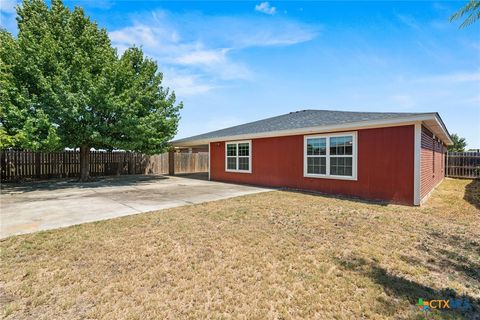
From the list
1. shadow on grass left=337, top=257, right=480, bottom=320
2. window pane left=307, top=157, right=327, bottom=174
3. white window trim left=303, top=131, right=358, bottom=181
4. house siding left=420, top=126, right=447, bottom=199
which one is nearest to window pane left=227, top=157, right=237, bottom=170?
white window trim left=303, top=131, right=358, bottom=181

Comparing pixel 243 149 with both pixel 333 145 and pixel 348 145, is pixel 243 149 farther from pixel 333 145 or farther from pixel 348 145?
pixel 348 145

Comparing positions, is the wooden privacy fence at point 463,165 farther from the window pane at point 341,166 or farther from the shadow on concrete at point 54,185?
the shadow on concrete at point 54,185

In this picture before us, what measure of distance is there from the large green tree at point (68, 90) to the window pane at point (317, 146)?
7.76m

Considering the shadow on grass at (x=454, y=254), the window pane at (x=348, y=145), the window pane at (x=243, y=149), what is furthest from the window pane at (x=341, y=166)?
the window pane at (x=243, y=149)

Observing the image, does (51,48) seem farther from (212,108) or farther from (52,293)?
(52,293)

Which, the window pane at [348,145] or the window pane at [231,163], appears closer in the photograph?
the window pane at [348,145]

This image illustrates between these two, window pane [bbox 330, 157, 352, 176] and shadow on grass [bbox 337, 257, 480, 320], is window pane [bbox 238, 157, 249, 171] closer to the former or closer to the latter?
window pane [bbox 330, 157, 352, 176]

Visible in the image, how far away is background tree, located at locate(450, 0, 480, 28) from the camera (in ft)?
12.6

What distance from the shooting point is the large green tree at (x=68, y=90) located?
9469 millimetres

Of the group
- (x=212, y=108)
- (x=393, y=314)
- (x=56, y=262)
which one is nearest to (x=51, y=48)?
(x=212, y=108)

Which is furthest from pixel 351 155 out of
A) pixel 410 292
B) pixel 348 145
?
pixel 410 292

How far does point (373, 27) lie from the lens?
7875 millimetres

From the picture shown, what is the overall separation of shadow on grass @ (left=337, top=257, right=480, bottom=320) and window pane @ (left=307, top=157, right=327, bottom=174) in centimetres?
591

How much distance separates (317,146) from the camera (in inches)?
353
